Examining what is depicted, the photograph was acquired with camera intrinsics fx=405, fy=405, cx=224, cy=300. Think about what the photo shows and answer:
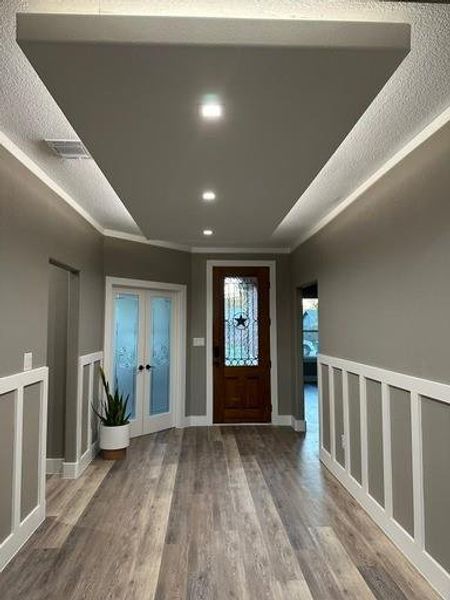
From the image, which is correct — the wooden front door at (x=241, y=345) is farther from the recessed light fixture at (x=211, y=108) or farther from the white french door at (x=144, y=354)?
the recessed light fixture at (x=211, y=108)

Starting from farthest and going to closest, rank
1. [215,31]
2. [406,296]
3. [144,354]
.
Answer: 1. [144,354]
2. [406,296]
3. [215,31]

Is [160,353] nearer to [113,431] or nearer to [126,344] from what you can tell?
[126,344]

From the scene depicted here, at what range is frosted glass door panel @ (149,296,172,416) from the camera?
17.5 feet

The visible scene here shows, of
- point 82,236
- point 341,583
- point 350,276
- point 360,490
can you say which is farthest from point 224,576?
point 82,236

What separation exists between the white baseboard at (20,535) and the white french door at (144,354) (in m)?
2.05

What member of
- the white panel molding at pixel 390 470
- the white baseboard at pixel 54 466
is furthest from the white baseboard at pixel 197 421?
the white panel molding at pixel 390 470

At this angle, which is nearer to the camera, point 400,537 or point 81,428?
point 400,537

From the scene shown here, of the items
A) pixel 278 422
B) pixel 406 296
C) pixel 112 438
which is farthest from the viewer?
pixel 278 422

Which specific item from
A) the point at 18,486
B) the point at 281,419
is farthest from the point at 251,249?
the point at 18,486

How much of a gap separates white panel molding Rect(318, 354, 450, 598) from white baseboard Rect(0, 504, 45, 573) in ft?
7.82

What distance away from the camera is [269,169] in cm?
253

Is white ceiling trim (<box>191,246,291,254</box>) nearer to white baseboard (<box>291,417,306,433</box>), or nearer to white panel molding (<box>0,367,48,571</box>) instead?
white baseboard (<box>291,417,306,433</box>)

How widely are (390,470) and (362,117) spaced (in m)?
2.21

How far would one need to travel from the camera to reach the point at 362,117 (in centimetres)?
219
